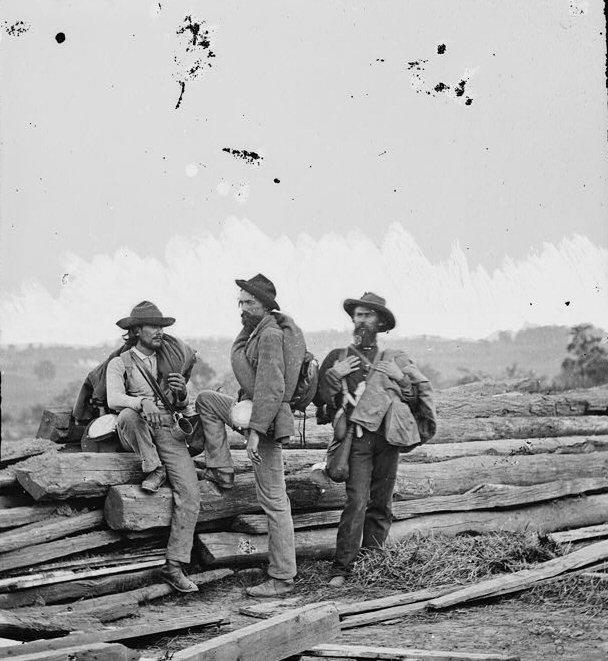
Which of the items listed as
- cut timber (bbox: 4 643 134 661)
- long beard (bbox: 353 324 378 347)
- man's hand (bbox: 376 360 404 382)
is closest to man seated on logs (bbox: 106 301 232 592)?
long beard (bbox: 353 324 378 347)

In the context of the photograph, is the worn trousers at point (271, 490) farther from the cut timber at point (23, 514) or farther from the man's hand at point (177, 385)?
the cut timber at point (23, 514)

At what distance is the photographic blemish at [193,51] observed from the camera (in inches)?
380

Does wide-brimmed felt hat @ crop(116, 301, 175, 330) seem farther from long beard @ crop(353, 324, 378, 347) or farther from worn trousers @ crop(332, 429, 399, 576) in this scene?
worn trousers @ crop(332, 429, 399, 576)

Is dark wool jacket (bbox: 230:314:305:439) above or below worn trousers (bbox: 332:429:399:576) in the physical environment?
above

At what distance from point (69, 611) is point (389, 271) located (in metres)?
8.41

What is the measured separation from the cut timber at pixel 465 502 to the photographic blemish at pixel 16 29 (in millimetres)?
4628

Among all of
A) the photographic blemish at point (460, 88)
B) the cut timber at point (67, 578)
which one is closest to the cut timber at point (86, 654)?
the cut timber at point (67, 578)

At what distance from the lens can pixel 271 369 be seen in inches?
301

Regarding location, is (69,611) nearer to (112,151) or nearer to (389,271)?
(112,151)

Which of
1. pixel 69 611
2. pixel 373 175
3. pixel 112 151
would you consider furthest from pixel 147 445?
pixel 373 175

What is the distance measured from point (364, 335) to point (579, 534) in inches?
128

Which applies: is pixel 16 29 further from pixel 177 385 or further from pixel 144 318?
pixel 177 385

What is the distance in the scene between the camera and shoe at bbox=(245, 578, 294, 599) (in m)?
7.62

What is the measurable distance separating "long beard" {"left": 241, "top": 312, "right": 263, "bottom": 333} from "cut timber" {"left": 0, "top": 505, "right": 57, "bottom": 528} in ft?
7.33
